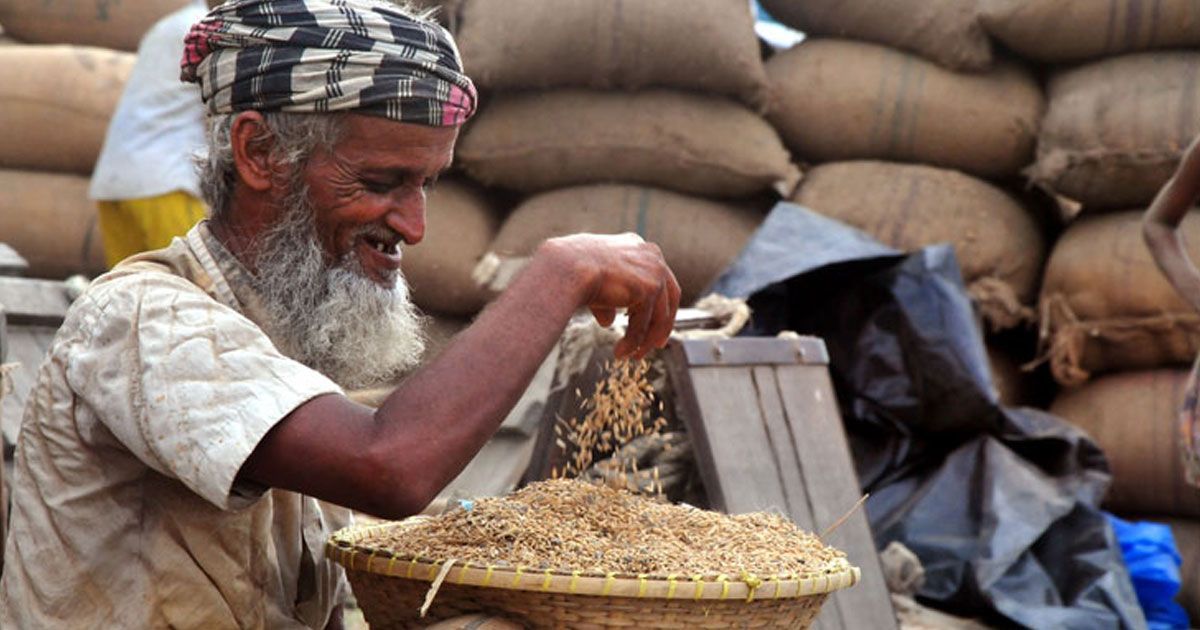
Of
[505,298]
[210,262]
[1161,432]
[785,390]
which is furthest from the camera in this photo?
[1161,432]

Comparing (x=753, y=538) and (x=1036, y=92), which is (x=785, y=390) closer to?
(x=753, y=538)

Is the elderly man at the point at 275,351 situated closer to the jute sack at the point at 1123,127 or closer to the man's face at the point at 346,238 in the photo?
the man's face at the point at 346,238

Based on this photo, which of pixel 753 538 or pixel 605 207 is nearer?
pixel 753 538

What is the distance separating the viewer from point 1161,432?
205 inches

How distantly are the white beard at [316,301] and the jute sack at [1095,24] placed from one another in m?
3.72

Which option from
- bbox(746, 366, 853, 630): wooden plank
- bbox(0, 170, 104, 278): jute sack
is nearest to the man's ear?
bbox(746, 366, 853, 630): wooden plank

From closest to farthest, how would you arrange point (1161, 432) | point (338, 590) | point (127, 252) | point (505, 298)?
point (505, 298)
point (338, 590)
point (1161, 432)
point (127, 252)

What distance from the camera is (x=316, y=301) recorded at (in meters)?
2.01

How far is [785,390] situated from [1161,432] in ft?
6.76

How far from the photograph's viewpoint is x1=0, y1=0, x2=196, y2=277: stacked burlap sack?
633cm

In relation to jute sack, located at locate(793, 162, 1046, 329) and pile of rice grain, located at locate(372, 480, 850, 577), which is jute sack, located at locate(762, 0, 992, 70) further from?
pile of rice grain, located at locate(372, 480, 850, 577)

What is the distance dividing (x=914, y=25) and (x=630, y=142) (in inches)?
42.8

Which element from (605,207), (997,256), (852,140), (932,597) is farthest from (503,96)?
(932,597)

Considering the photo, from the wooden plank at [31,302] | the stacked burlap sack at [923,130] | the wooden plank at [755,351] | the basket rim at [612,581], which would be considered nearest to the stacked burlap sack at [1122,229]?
the stacked burlap sack at [923,130]
